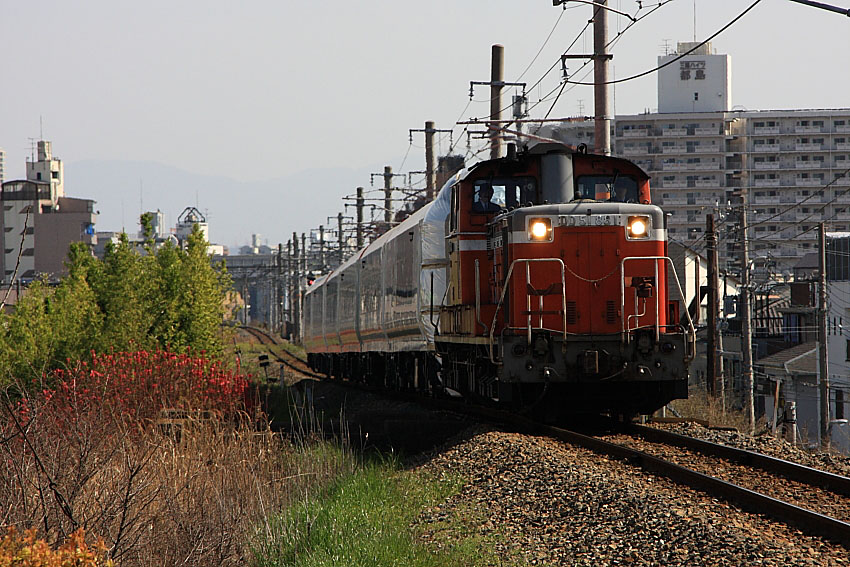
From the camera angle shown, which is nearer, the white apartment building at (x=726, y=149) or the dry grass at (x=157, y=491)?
the dry grass at (x=157, y=491)

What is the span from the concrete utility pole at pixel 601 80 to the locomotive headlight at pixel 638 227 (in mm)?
4806

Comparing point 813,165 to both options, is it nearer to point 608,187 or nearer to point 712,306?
point 712,306

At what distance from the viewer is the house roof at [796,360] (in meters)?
40.8

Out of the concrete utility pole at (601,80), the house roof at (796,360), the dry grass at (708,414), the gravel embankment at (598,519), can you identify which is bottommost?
the house roof at (796,360)

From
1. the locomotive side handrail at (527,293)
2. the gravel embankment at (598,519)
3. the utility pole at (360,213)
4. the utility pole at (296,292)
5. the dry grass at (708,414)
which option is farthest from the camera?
the utility pole at (296,292)

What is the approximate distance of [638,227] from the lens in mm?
11922

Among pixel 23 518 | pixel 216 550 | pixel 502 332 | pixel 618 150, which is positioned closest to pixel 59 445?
pixel 23 518

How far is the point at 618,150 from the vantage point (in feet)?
330

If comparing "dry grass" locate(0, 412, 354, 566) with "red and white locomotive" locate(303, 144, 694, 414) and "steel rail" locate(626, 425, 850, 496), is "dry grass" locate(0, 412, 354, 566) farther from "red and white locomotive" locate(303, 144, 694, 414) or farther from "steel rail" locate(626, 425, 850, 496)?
"steel rail" locate(626, 425, 850, 496)

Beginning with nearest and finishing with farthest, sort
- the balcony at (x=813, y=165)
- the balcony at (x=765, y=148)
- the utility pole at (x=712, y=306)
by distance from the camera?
the utility pole at (x=712, y=306), the balcony at (x=813, y=165), the balcony at (x=765, y=148)

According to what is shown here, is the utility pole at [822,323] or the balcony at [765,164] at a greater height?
the balcony at [765,164]

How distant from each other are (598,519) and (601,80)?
36.9 ft

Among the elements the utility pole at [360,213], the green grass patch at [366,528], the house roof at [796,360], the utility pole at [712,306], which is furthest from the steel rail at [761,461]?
the utility pole at [360,213]

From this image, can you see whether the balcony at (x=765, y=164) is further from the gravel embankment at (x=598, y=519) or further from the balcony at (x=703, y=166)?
the gravel embankment at (x=598, y=519)
